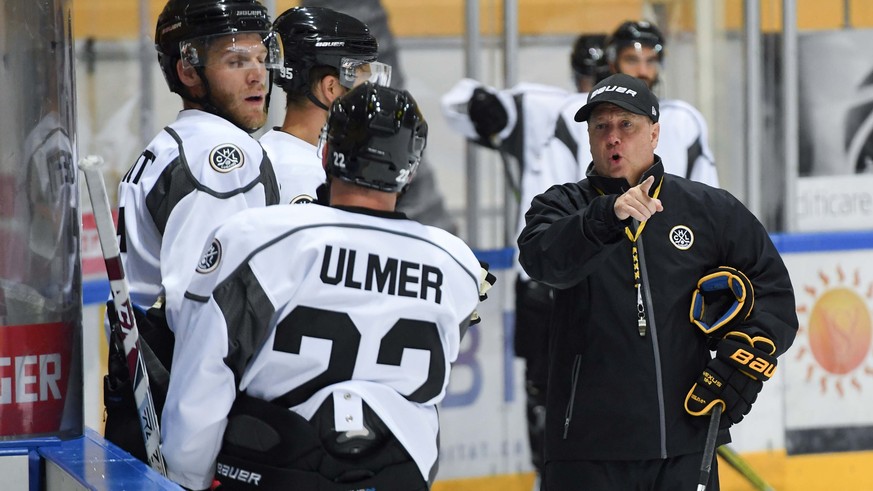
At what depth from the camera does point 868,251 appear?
18.1 feet

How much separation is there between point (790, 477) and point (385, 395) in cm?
380

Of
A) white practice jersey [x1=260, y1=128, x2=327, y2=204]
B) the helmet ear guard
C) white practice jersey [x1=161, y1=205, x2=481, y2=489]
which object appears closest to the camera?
white practice jersey [x1=161, y1=205, x2=481, y2=489]

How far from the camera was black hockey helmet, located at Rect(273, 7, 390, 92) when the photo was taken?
297cm

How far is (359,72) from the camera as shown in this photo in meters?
3.01

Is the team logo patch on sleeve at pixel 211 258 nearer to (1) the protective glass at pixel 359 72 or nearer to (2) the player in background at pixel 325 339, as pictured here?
(2) the player in background at pixel 325 339

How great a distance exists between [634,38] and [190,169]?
2606 mm

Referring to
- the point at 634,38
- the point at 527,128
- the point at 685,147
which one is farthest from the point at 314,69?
the point at 527,128

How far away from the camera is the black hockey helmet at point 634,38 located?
4.71 m

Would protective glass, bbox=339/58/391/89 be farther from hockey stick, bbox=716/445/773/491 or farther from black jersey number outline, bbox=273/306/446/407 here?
hockey stick, bbox=716/445/773/491

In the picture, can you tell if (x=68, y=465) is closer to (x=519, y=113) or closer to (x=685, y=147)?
(x=685, y=147)

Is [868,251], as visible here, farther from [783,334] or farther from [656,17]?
[783,334]

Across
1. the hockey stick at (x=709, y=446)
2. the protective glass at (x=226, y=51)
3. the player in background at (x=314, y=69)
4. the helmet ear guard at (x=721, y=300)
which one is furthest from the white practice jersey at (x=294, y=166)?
the hockey stick at (x=709, y=446)

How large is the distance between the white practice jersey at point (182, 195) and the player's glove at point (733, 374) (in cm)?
104

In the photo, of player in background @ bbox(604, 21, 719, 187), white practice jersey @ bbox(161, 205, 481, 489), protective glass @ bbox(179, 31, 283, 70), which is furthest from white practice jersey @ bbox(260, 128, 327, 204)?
player in background @ bbox(604, 21, 719, 187)
